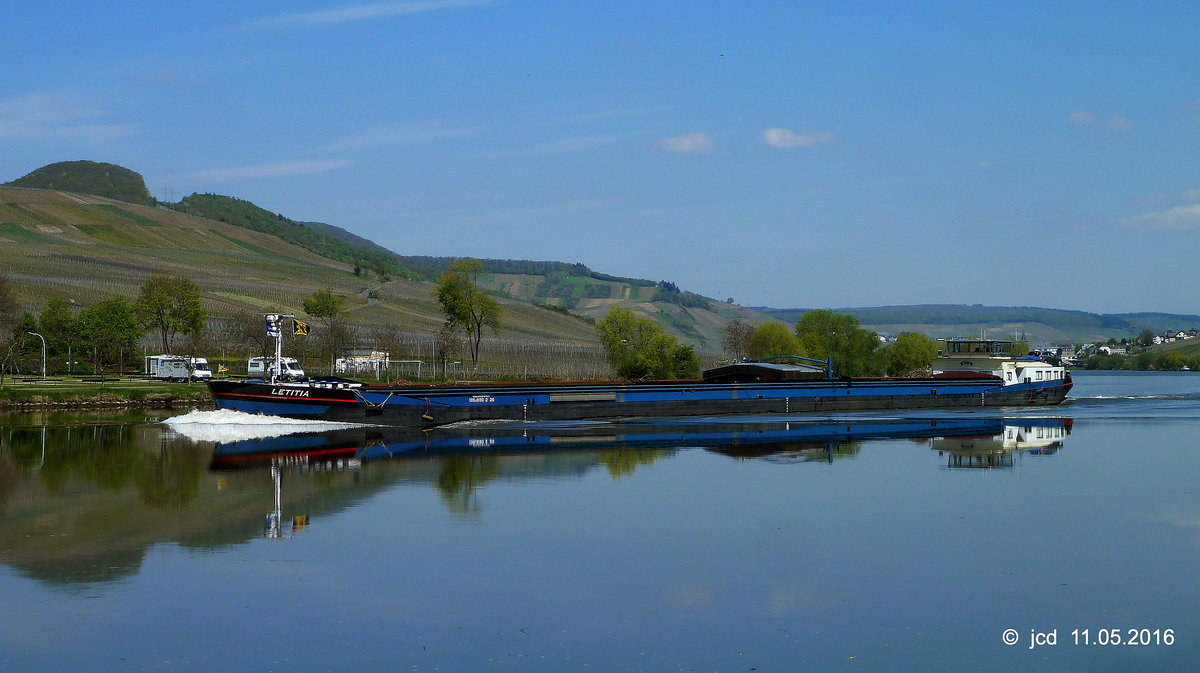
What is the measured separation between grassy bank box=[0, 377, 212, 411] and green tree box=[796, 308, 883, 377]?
67247 mm

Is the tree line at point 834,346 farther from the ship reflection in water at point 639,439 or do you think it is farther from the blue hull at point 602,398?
the ship reflection in water at point 639,439

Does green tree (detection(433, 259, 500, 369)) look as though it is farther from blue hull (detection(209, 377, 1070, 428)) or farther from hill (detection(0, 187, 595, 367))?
blue hull (detection(209, 377, 1070, 428))

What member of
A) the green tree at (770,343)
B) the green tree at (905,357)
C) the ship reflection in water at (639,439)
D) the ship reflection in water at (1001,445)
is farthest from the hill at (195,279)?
the ship reflection in water at (1001,445)

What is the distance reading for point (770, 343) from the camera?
4537 inches

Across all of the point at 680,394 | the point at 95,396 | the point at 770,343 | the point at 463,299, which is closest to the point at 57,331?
the point at 95,396

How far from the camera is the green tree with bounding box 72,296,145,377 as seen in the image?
260 feet

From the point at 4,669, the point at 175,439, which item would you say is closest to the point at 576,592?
the point at 4,669

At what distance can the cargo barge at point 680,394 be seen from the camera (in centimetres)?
4850

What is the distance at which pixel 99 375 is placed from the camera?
78438 millimetres

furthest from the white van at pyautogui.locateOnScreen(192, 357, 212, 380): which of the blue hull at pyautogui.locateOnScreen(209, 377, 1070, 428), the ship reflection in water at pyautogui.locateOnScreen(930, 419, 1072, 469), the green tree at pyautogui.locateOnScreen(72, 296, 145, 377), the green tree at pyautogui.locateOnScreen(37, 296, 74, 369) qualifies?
the ship reflection in water at pyautogui.locateOnScreen(930, 419, 1072, 469)

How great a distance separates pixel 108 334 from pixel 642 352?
4051 cm

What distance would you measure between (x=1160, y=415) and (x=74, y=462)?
56933mm

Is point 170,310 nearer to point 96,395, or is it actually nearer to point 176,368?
point 176,368

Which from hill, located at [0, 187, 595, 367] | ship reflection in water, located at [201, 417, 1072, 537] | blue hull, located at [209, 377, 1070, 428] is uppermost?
hill, located at [0, 187, 595, 367]
